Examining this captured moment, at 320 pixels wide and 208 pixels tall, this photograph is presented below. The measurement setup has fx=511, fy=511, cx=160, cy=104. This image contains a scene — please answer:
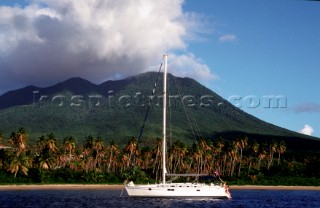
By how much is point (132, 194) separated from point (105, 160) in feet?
241

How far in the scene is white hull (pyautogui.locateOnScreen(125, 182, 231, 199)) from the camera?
188 ft

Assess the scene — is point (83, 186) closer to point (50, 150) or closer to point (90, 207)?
point (50, 150)

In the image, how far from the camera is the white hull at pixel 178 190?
5734cm

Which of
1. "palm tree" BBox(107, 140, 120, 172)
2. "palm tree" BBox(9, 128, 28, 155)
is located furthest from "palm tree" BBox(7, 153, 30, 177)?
"palm tree" BBox(107, 140, 120, 172)

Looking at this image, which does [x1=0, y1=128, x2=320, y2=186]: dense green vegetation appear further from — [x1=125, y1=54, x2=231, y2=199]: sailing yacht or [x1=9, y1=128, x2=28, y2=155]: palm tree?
[x1=125, y1=54, x2=231, y2=199]: sailing yacht

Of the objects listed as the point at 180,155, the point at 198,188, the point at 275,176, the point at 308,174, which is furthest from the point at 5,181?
the point at 308,174

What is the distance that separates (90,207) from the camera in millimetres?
50625

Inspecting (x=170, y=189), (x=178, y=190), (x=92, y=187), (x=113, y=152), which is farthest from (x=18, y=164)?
(x=178, y=190)

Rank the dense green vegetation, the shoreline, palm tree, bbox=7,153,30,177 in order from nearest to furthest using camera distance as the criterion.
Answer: the shoreline → palm tree, bbox=7,153,30,177 → the dense green vegetation

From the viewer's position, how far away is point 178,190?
57938mm

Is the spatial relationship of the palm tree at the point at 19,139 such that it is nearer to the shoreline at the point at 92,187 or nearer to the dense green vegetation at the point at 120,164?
the dense green vegetation at the point at 120,164

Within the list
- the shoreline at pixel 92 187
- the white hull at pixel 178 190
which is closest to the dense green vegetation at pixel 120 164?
the shoreline at pixel 92 187

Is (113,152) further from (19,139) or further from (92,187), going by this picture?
(92,187)

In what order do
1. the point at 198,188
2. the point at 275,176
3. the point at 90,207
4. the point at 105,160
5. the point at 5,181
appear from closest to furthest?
the point at 90,207 < the point at 198,188 < the point at 5,181 < the point at 275,176 < the point at 105,160
